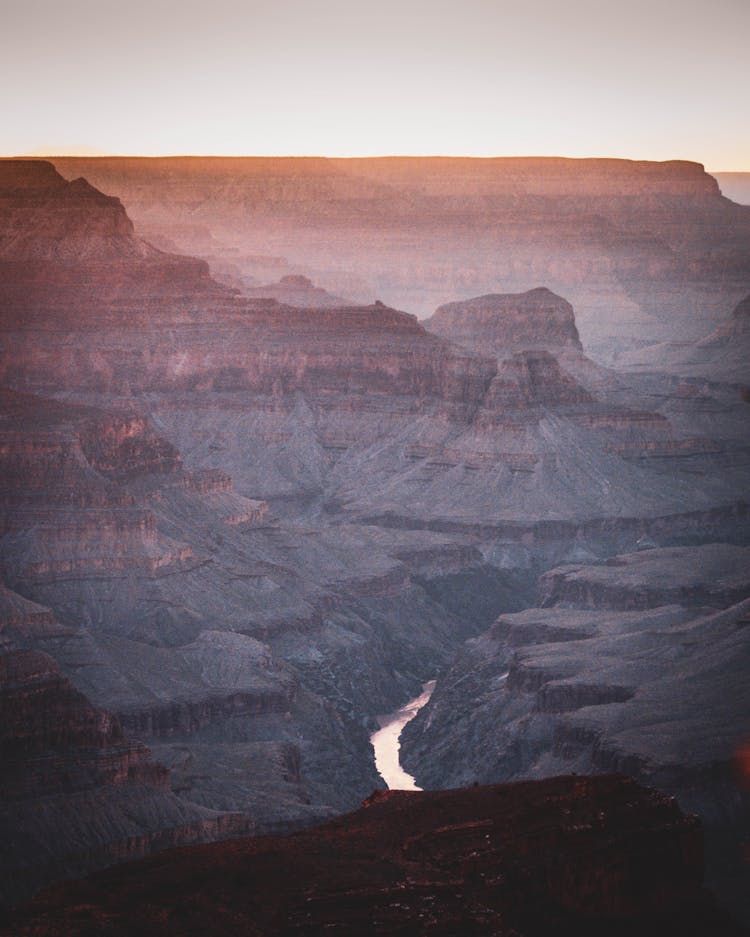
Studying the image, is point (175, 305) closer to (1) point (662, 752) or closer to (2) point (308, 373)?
(2) point (308, 373)

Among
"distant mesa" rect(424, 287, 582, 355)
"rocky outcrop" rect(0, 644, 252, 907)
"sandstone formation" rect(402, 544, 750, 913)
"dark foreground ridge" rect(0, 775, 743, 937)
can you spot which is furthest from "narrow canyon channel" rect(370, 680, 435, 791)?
"distant mesa" rect(424, 287, 582, 355)

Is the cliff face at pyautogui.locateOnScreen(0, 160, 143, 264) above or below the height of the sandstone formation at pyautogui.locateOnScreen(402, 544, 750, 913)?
above

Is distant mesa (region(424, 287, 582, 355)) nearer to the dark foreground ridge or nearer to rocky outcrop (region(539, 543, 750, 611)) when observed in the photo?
rocky outcrop (region(539, 543, 750, 611))

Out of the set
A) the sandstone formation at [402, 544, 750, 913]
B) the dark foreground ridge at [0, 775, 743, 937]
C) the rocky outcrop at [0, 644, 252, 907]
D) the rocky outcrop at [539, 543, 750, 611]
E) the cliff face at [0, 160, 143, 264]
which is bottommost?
the dark foreground ridge at [0, 775, 743, 937]

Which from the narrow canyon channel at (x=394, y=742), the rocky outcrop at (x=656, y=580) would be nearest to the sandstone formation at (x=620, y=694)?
the rocky outcrop at (x=656, y=580)

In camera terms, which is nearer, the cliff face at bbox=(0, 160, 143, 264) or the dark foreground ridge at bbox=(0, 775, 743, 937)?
the dark foreground ridge at bbox=(0, 775, 743, 937)

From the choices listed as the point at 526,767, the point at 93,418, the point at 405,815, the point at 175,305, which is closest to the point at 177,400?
the point at 175,305
